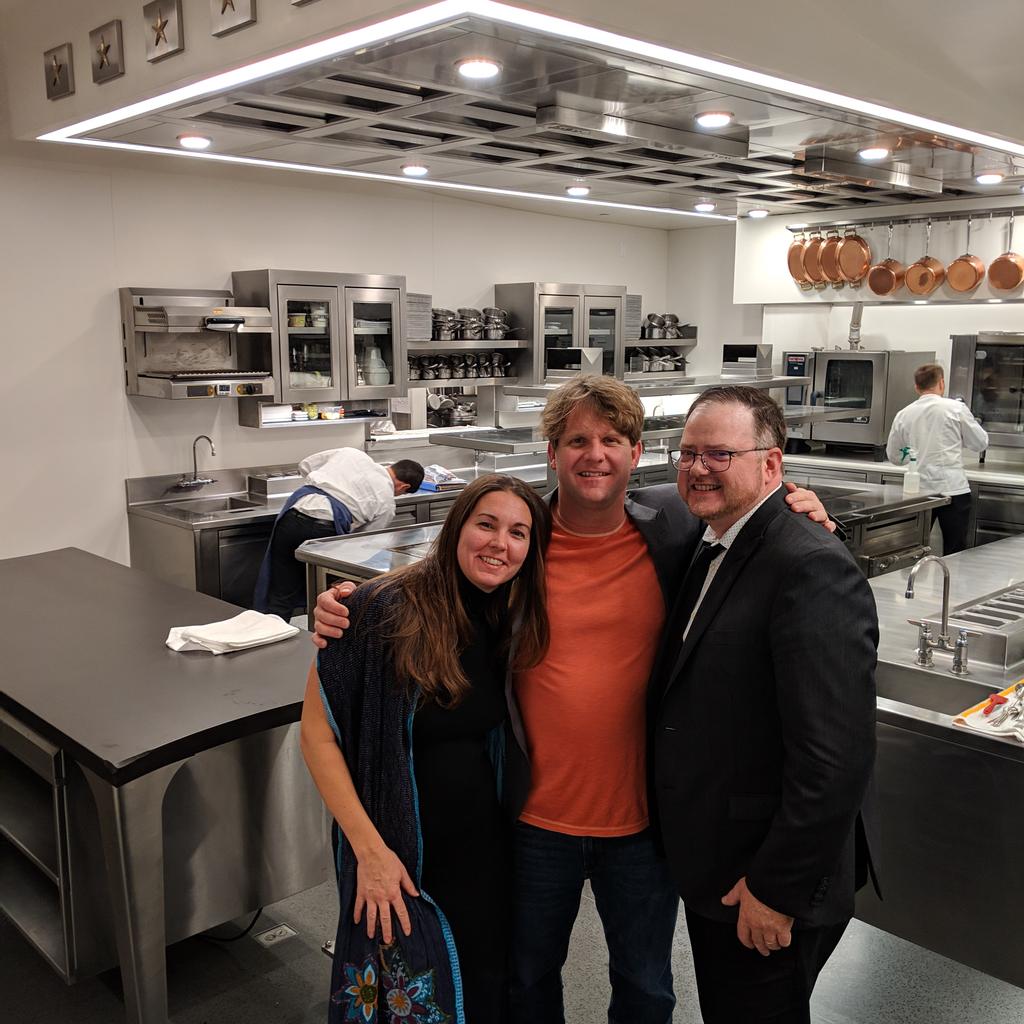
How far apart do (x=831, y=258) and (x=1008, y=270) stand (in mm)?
1131

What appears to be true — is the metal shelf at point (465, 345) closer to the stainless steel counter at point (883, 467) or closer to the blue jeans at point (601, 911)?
the stainless steel counter at point (883, 467)

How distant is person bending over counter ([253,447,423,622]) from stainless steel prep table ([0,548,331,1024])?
1893 millimetres

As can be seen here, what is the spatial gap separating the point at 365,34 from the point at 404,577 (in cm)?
139

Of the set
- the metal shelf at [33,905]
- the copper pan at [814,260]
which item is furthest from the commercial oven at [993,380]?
the metal shelf at [33,905]

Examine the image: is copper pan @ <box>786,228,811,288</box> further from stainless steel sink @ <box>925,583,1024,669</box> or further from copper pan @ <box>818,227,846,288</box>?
stainless steel sink @ <box>925,583,1024,669</box>

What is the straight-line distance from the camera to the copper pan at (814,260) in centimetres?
677

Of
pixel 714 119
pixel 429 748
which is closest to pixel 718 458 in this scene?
pixel 429 748

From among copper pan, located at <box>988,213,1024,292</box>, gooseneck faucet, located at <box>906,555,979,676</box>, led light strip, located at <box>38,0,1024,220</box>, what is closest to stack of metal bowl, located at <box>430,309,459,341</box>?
led light strip, located at <box>38,0,1024,220</box>

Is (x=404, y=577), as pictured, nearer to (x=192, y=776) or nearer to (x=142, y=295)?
(x=192, y=776)

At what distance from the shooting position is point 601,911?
1933mm

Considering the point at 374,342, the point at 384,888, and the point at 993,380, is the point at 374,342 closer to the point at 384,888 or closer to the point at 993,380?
the point at 993,380

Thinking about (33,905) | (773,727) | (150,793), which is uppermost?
(773,727)

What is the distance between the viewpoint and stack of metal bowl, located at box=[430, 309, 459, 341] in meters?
6.72

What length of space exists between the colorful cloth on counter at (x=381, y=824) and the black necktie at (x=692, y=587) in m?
0.49
